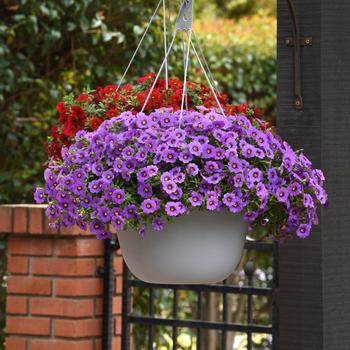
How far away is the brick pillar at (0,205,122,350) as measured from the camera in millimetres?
3721

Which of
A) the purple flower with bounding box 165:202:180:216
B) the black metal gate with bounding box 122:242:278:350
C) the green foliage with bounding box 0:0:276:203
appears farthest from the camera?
the green foliage with bounding box 0:0:276:203

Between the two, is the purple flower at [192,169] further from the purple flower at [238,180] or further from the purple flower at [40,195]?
the purple flower at [40,195]

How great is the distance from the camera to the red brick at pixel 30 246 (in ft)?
12.4

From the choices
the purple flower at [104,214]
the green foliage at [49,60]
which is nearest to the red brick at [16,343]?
the green foliage at [49,60]

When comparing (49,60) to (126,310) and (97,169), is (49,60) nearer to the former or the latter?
(126,310)

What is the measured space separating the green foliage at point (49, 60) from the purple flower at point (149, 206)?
7.96 feet

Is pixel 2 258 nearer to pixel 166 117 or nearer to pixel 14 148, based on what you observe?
pixel 14 148

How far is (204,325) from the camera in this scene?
3.72 m

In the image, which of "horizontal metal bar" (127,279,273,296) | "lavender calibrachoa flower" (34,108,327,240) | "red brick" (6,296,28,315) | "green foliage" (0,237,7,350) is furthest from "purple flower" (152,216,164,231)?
"green foliage" (0,237,7,350)

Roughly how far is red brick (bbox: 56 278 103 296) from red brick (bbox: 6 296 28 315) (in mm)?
151

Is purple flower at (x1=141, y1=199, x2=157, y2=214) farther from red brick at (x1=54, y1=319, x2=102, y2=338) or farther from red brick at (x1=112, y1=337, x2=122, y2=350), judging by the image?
red brick at (x1=112, y1=337, x2=122, y2=350)

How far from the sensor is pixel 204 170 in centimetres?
229

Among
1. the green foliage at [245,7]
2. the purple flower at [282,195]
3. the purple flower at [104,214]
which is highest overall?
the green foliage at [245,7]

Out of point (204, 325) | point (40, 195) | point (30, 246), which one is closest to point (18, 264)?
point (30, 246)
